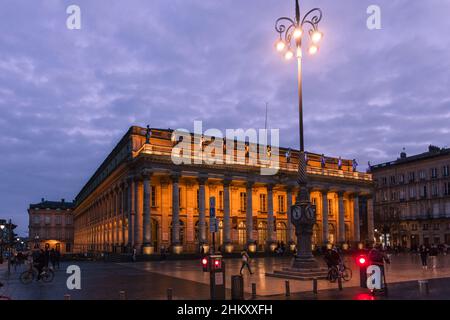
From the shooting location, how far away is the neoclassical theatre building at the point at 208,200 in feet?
176

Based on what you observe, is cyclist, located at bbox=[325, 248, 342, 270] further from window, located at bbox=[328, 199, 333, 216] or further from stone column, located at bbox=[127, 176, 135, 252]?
window, located at bbox=[328, 199, 333, 216]

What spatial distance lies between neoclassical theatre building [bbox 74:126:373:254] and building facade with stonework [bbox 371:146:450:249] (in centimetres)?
995

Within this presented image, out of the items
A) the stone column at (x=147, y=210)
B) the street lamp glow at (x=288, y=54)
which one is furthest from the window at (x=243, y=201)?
the street lamp glow at (x=288, y=54)

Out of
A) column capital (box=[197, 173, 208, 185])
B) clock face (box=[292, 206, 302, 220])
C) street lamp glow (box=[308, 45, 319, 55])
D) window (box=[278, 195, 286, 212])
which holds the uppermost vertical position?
street lamp glow (box=[308, 45, 319, 55])

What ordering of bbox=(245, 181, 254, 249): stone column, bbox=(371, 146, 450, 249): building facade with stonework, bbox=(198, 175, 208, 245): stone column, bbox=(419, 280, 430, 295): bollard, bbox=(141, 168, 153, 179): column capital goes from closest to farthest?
bbox=(419, 280, 430, 295): bollard → bbox=(141, 168, 153, 179): column capital → bbox=(198, 175, 208, 245): stone column → bbox=(245, 181, 254, 249): stone column → bbox=(371, 146, 450, 249): building facade with stonework

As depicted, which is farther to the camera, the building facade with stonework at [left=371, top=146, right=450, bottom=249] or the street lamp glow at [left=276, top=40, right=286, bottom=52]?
the building facade with stonework at [left=371, top=146, right=450, bottom=249]

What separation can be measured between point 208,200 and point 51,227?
87.8 metres

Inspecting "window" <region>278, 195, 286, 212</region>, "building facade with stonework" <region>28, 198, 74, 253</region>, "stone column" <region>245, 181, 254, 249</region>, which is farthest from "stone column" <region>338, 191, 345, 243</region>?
"building facade with stonework" <region>28, 198, 74, 253</region>

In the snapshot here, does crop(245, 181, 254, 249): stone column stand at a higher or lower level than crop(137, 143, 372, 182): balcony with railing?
lower

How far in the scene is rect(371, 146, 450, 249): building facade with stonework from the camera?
7812 centimetres

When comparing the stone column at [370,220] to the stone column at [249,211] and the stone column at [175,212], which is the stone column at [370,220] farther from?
the stone column at [175,212]

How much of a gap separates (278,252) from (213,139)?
15711 mm

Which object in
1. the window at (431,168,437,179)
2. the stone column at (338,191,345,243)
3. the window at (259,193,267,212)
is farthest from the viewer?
the window at (431,168,437,179)
